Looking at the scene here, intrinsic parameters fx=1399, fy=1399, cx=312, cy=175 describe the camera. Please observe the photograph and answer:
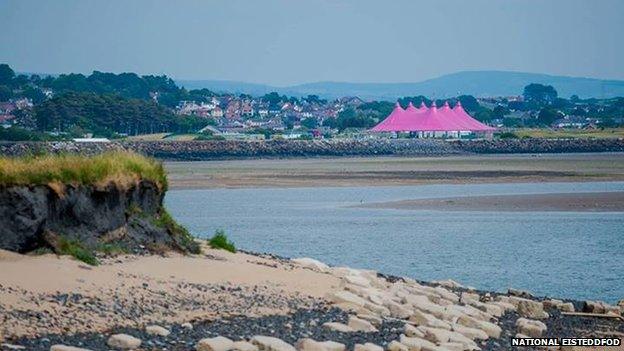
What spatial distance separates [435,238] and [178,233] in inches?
644

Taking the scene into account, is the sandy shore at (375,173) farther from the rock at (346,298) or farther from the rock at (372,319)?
the rock at (372,319)

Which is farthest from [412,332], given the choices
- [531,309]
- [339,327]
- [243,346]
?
[531,309]

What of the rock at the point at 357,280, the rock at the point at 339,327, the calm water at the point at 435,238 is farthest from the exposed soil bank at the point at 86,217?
the calm water at the point at 435,238

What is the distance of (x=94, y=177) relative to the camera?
2003 cm

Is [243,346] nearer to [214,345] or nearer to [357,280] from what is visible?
[214,345]

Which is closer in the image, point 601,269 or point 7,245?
point 7,245

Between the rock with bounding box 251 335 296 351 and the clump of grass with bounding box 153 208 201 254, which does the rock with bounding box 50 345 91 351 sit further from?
the clump of grass with bounding box 153 208 201 254

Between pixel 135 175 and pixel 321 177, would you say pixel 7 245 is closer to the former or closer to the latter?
pixel 135 175

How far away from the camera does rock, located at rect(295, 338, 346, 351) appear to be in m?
15.7

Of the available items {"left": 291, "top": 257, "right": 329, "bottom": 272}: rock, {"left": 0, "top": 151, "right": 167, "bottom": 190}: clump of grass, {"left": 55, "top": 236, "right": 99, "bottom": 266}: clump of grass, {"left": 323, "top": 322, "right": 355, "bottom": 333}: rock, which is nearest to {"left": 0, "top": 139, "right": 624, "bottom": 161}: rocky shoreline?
{"left": 291, "top": 257, "right": 329, "bottom": 272}: rock

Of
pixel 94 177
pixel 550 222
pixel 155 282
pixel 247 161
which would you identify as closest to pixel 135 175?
pixel 94 177

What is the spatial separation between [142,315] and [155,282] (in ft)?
6.00

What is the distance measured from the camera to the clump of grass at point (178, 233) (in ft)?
69.4

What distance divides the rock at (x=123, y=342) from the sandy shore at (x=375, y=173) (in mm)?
45554
